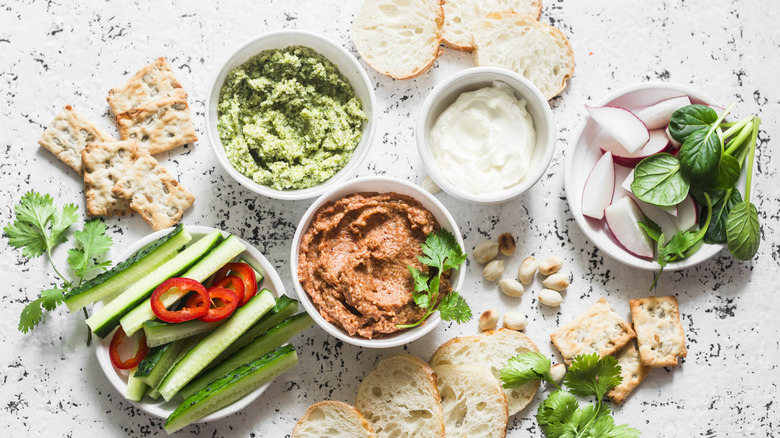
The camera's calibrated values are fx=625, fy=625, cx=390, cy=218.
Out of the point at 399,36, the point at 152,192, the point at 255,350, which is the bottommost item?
the point at 255,350

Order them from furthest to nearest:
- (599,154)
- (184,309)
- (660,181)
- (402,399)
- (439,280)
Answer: (599,154)
(402,399)
(660,181)
(184,309)
(439,280)

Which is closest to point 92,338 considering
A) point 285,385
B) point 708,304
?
point 285,385

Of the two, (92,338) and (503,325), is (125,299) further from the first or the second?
(503,325)

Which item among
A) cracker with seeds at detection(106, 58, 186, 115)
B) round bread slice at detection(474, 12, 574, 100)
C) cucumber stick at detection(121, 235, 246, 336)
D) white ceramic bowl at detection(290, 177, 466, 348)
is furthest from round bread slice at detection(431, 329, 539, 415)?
cracker with seeds at detection(106, 58, 186, 115)

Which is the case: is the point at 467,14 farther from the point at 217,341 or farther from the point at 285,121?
the point at 217,341

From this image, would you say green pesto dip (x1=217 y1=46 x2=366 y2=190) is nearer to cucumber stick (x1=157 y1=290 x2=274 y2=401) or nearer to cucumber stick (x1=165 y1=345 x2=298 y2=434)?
cucumber stick (x1=157 y1=290 x2=274 y2=401)

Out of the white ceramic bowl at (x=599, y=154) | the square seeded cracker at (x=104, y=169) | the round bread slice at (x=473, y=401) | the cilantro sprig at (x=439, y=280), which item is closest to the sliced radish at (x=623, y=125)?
the white ceramic bowl at (x=599, y=154)

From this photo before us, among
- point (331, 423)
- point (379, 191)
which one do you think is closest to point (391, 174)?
point (379, 191)
